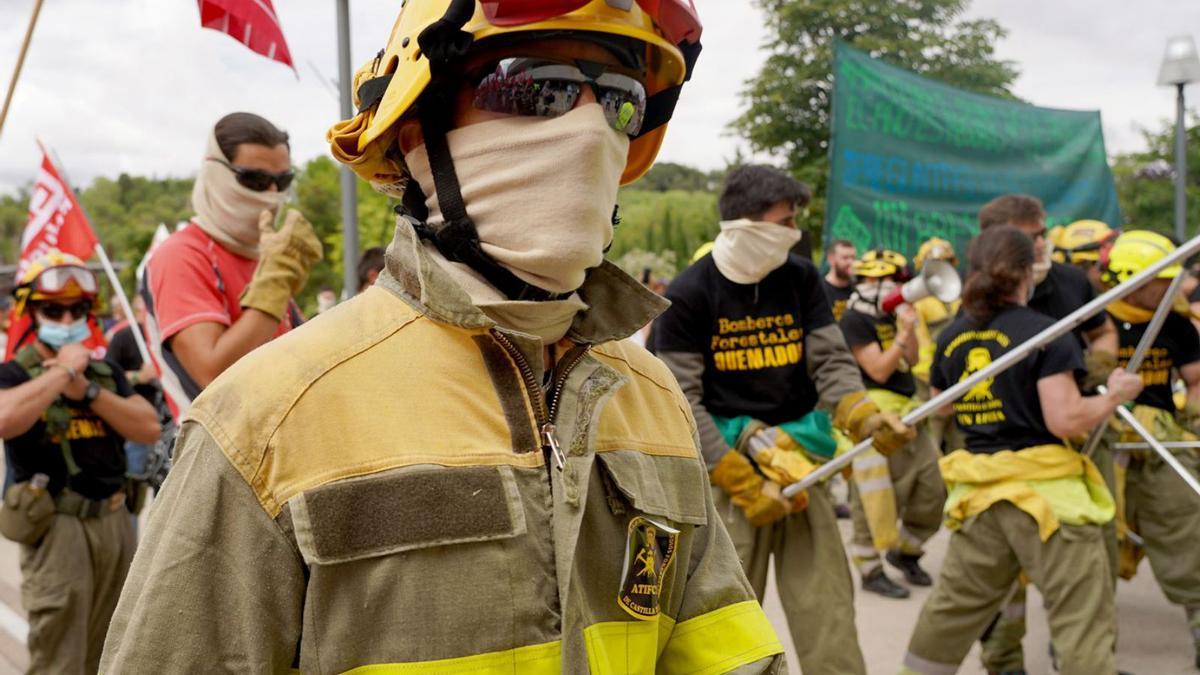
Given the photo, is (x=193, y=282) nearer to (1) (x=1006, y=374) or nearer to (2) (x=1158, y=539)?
(1) (x=1006, y=374)

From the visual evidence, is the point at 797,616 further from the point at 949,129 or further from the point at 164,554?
the point at 949,129

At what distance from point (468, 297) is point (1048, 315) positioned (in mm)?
4936

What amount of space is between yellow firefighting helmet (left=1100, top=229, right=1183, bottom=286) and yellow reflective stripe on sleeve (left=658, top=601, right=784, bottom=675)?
4.95 m

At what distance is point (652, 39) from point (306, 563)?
3.12ft

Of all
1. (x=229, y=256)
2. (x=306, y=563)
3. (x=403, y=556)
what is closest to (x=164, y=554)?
(x=306, y=563)

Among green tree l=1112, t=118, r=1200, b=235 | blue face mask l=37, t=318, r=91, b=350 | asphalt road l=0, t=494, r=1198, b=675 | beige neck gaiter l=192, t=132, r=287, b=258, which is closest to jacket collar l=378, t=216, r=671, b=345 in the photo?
beige neck gaiter l=192, t=132, r=287, b=258

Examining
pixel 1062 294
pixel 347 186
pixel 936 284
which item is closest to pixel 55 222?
pixel 347 186

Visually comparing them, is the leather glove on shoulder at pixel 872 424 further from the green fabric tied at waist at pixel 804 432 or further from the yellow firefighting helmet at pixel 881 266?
the yellow firefighting helmet at pixel 881 266

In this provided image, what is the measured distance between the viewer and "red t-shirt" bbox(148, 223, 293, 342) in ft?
12.2

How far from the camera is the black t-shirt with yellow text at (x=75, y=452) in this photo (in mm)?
4922

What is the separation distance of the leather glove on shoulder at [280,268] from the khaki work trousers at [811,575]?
2.00 metres

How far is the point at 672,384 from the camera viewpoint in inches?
82.7

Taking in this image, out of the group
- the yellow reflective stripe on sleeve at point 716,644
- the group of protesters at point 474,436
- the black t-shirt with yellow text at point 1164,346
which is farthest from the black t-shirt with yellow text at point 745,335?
the yellow reflective stripe on sleeve at point 716,644

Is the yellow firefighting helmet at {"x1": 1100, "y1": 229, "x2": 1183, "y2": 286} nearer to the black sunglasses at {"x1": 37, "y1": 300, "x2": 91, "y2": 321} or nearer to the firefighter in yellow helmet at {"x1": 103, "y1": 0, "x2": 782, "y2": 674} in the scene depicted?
the firefighter in yellow helmet at {"x1": 103, "y1": 0, "x2": 782, "y2": 674}
